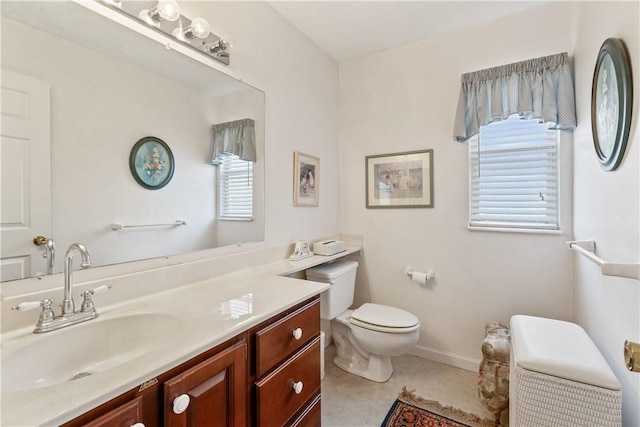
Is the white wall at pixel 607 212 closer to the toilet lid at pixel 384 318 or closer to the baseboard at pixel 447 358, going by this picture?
the baseboard at pixel 447 358

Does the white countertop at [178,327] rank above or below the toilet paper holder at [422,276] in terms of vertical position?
above

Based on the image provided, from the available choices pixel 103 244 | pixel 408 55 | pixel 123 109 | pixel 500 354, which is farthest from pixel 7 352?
pixel 408 55

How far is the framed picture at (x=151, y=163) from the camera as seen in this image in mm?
1163

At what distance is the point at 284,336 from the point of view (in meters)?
1.08

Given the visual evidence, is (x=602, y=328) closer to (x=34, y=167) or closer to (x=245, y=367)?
(x=245, y=367)

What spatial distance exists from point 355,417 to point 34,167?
6.32 ft

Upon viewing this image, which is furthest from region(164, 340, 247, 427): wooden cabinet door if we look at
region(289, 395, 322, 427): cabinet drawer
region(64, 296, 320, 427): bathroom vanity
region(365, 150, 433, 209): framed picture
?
region(365, 150, 433, 209): framed picture

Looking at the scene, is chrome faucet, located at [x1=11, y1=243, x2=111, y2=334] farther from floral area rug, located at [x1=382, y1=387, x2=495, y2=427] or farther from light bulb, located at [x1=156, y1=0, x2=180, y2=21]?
floral area rug, located at [x1=382, y1=387, x2=495, y2=427]

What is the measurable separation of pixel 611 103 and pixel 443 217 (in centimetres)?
120

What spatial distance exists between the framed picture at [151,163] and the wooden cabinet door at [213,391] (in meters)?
0.81

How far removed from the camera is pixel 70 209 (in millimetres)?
973

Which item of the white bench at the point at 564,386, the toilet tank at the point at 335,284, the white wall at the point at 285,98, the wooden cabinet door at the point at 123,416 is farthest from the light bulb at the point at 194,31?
the white bench at the point at 564,386

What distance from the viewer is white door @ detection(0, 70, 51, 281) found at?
2.76ft

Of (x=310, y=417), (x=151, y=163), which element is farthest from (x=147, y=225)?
(x=310, y=417)
